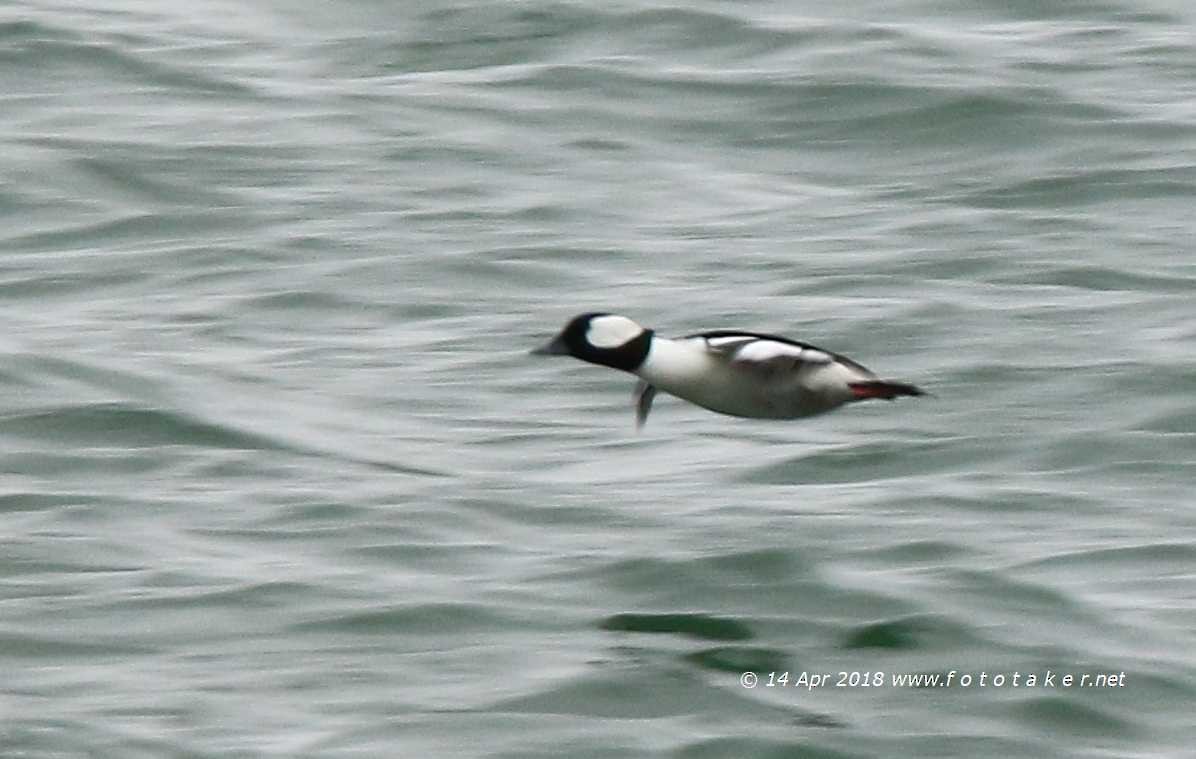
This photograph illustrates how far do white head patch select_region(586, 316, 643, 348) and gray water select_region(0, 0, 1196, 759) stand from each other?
2.32ft

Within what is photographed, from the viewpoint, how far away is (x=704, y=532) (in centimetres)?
865

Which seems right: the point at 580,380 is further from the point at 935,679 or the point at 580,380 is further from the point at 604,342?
the point at 935,679

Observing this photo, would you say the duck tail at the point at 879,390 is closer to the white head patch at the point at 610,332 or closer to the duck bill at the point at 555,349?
the white head patch at the point at 610,332

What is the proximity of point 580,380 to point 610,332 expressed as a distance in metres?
2.58

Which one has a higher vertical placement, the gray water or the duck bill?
the duck bill

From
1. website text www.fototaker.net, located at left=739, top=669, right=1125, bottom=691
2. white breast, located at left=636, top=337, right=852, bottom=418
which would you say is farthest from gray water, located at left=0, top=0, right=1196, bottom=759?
white breast, located at left=636, top=337, right=852, bottom=418

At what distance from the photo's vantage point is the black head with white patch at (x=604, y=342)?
25.6 feet

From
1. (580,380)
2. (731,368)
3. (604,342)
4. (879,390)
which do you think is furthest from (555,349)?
(580,380)

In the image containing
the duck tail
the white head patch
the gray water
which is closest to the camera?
the gray water

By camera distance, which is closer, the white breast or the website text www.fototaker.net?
the website text www.fototaker.net

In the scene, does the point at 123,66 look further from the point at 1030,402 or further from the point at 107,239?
the point at 1030,402

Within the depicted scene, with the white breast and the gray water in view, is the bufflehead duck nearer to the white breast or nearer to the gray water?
the white breast

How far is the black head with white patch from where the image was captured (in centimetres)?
780

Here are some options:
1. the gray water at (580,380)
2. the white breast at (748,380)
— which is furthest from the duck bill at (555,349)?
the gray water at (580,380)
